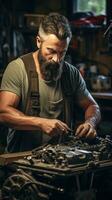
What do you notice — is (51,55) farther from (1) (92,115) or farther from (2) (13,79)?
(1) (92,115)

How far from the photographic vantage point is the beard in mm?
3340

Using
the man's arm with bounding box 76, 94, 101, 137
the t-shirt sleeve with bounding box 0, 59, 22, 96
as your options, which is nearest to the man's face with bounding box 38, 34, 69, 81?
the t-shirt sleeve with bounding box 0, 59, 22, 96

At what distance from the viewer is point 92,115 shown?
11.5 ft

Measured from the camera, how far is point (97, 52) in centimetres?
575

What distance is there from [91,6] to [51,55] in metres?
2.66

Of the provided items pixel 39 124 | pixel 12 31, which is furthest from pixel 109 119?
pixel 39 124

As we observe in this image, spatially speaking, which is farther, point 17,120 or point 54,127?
point 17,120

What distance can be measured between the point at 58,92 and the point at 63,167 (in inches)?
38.5


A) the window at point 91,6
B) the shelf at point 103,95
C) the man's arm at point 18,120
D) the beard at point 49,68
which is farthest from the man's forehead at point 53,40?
the window at point 91,6

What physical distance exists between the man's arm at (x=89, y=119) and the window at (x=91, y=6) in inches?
92.5

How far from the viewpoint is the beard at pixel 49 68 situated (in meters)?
3.34

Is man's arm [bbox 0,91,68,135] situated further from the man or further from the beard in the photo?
the beard

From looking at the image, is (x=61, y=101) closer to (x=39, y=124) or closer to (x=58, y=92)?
(x=58, y=92)

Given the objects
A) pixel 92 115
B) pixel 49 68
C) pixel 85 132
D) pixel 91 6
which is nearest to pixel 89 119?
pixel 92 115
